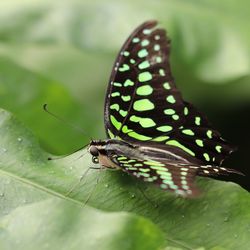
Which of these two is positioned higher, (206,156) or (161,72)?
(161,72)

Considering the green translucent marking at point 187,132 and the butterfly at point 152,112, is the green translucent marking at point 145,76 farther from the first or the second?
the green translucent marking at point 187,132

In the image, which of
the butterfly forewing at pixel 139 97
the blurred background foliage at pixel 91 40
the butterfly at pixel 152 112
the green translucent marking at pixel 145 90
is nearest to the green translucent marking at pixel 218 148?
the butterfly at pixel 152 112

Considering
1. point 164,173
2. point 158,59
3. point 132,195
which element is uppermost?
point 158,59

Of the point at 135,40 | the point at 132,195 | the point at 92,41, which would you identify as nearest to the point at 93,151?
the point at 132,195

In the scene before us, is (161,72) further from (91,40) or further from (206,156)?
(91,40)

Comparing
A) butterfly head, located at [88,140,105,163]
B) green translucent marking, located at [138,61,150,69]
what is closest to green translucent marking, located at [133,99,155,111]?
green translucent marking, located at [138,61,150,69]

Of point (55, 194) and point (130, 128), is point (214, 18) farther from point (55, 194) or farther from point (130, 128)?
point (55, 194)

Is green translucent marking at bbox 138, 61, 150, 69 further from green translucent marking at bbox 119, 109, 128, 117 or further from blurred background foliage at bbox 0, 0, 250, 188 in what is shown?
blurred background foliage at bbox 0, 0, 250, 188
